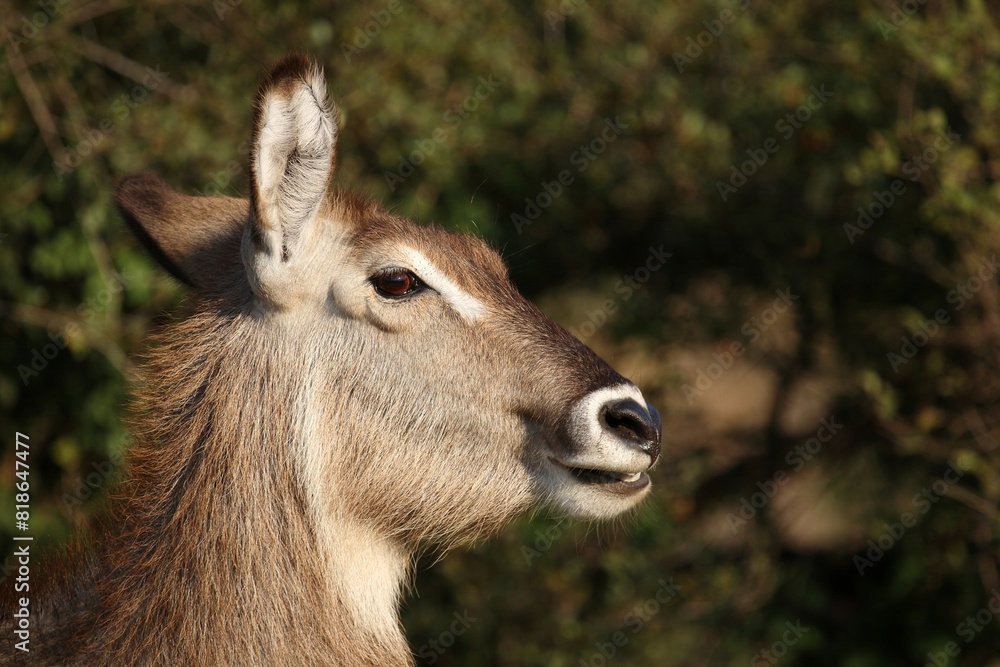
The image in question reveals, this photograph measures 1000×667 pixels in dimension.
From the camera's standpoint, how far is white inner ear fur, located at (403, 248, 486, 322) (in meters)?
2.90

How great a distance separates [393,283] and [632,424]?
84cm

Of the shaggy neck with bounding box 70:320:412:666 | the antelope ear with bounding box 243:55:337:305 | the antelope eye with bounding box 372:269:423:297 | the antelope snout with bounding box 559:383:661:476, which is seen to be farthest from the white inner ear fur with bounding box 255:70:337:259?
the antelope snout with bounding box 559:383:661:476

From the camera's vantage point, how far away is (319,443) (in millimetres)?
2791

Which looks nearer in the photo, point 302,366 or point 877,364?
point 302,366

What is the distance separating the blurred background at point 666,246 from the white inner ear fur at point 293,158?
2.22 meters

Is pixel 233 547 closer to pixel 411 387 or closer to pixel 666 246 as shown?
pixel 411 387

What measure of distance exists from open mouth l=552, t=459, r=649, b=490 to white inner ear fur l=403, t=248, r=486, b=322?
20.8 inches

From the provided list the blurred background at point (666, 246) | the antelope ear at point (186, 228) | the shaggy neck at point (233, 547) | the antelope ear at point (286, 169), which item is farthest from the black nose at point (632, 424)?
the blurred background at point (666, 246)

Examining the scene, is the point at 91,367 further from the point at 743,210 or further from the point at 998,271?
the point at 998,271

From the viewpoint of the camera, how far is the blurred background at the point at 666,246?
5.07 m

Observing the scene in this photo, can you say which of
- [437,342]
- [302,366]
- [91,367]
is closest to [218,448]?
[302,366]

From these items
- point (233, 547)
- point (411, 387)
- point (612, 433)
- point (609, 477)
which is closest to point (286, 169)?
point (411, 387)

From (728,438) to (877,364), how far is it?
3.73 ft

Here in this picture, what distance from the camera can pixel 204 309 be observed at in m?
3.04
